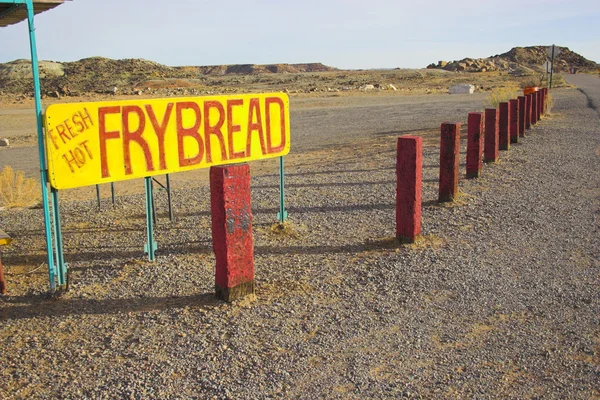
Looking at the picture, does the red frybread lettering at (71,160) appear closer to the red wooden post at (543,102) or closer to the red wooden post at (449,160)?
the red wooden post at (449,160)

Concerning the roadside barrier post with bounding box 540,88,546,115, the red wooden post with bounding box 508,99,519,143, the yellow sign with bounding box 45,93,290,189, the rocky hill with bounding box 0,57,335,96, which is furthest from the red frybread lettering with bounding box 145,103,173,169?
the rocky hill with bounding box 0,57,335,96

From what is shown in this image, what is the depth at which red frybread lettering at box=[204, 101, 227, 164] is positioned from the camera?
240 inches

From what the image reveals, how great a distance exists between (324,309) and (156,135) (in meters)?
2.25

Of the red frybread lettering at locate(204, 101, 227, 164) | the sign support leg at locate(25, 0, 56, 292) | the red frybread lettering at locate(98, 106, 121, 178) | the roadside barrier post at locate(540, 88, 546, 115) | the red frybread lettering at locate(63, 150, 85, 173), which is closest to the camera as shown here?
the sign support leg at locate(25, 0, 56, 292)

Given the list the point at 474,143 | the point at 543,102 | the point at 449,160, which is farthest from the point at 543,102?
the point at 449,160

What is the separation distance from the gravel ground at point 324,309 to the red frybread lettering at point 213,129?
96 centimetres

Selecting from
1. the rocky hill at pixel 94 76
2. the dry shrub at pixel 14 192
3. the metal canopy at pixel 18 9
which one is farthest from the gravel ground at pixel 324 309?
the rocky hill at pixel 94 76

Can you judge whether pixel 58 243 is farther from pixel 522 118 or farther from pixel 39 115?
pixel 522 118

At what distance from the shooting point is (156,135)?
224 inches

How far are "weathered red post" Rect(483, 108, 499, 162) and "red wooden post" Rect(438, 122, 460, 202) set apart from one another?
10.1 ft

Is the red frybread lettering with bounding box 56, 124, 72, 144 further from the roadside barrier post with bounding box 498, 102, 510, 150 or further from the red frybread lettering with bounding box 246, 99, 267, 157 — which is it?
the roadside barrier post with bounding box 498, 102, 510, 150

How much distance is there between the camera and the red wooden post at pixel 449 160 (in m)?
7.95

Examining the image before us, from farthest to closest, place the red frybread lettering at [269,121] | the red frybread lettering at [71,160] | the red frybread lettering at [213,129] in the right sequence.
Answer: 1. the red frybread lettering at [269,121]
2. the red frybread lettering at [213,129]
3. the red frybread lettering at [71,160]

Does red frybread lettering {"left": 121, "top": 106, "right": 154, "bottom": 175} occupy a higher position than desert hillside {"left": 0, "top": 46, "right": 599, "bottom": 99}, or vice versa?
desert hillside {"left": 0, "top": 46, "right": 599, "bottom": 99}
